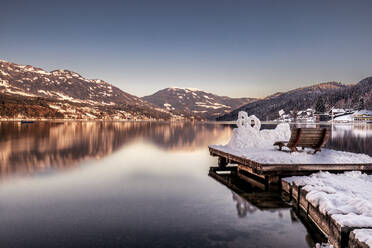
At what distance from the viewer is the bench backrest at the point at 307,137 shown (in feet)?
57.1

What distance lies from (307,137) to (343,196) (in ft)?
26.5

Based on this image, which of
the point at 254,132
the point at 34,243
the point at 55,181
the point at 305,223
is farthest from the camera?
the point at 254,132

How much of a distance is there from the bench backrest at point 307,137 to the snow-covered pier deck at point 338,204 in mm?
3466

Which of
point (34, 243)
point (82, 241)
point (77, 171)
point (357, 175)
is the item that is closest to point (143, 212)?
point (82, 241)

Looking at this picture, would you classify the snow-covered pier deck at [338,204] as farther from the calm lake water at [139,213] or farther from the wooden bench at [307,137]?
the wooden bench at [307,137]

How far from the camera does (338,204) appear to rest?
9.52 meters

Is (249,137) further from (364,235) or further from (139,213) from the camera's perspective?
(364,235)

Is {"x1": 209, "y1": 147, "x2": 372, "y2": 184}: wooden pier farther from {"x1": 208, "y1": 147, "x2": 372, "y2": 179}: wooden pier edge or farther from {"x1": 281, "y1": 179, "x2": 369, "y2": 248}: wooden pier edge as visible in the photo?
{"x1": 281, "y1": 179, "x2": 369, "y2": 248}: wooden pier edge

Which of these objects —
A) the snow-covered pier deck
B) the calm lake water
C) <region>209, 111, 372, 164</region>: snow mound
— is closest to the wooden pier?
<region>209, 111, 372, 164</region>: snow mound

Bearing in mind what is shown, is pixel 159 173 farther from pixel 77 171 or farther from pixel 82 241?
pixel 82 241

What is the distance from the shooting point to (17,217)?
12141mm

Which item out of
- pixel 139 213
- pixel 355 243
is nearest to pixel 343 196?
pixel 355 243

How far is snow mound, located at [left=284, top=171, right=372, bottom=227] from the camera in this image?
8109 mm

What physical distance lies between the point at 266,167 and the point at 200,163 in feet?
49.9
